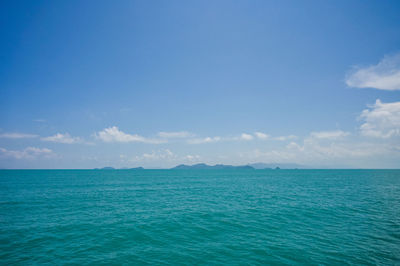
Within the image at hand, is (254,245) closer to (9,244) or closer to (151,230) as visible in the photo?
(151,230)

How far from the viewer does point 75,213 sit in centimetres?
2905

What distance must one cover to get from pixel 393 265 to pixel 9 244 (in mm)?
34144

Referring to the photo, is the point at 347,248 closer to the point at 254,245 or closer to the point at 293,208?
the point at 254,245

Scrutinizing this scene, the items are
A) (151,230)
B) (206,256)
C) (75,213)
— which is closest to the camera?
(206,256)

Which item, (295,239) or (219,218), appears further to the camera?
(219,218)

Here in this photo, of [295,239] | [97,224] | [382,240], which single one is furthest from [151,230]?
[382,240]

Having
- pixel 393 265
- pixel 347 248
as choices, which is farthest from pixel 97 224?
pixel 393 265

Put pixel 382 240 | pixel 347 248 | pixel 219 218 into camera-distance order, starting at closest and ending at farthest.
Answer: pixel 347 248
pixel 382 240
pixel 219 218

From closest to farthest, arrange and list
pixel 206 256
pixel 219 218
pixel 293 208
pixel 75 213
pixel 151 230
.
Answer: pixel 206 256, pixel 151 230, pixel 219 218, pixel 75 213, pixel 293 208

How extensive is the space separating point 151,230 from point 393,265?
22.3 meters

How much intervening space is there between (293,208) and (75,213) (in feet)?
122

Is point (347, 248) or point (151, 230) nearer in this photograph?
point (347, 248)

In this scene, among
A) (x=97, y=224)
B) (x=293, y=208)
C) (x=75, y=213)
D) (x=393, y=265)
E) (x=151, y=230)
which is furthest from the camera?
(x=293, y=208)

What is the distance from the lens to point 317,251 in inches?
634
